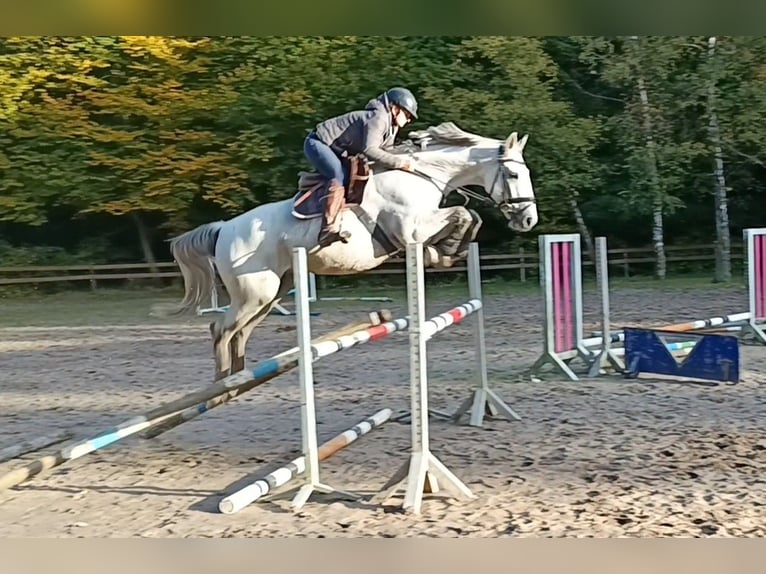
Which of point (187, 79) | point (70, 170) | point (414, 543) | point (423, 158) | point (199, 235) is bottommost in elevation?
point (414, 543)

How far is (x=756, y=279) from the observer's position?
4.22 meters

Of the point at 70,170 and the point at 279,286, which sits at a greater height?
the point at 70,170

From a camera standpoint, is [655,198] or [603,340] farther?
[655,198]

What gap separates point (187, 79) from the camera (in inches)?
326

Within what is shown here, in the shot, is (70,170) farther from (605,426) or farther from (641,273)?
(605,426)

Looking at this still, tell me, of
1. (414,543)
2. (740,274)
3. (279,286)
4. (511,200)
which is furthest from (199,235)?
(740,274)

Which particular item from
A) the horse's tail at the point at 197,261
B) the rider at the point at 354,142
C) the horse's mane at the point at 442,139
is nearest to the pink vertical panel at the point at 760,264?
the horse's mane at the point at 442,139

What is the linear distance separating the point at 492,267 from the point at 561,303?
163 inches

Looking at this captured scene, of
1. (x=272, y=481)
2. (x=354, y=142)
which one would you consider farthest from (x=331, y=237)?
(x=272, y=481)

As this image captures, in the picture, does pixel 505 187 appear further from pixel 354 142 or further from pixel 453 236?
pixel 354 142

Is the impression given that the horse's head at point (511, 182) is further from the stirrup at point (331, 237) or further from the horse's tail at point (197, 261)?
the horse's tail at point (197, 261)

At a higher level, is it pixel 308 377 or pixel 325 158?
pixel 325 158

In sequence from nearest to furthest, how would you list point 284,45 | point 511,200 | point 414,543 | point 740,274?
point 414,543 < point 511,200 < point 740,274 < point 284,45

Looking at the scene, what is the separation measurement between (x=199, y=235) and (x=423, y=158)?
2.75ft
